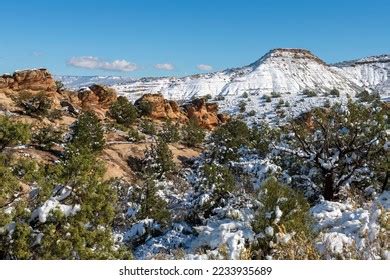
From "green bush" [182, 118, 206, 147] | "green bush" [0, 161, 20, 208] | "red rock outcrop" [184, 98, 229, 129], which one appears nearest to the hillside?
"green bush" [0, 161, 20, 208]

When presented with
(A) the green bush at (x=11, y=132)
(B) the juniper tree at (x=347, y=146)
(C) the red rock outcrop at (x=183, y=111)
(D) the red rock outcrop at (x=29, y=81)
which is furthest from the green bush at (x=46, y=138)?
(C) the red rock outcrop at (x=183, y=111)

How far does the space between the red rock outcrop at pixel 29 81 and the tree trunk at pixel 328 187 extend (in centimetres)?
3279

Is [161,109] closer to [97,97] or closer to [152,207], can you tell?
[97,97]

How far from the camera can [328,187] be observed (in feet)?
49.9

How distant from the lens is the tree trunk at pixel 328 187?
1511cm

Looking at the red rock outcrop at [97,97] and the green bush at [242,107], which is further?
the green bush at [242,107]

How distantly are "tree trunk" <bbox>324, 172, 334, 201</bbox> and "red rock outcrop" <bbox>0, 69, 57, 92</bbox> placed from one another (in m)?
32.8

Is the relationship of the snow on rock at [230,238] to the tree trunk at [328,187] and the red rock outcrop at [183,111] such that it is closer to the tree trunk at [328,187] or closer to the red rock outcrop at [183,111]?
the tree trunk at [328,187]

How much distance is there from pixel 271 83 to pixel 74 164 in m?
89.7

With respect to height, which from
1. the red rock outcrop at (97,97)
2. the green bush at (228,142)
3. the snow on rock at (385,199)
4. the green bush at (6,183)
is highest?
the red rock outcrop at (97,97)

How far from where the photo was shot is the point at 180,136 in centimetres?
3912

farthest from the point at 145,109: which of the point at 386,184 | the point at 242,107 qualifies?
the point at 386,184

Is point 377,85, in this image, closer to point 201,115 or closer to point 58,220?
point 201,115
